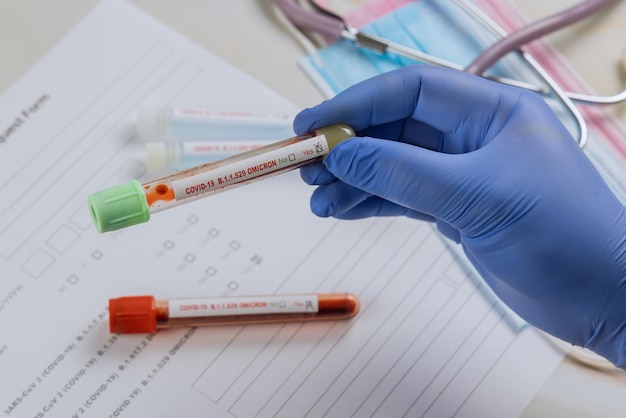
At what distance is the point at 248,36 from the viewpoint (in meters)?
0.82

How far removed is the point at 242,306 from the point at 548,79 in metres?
0.40

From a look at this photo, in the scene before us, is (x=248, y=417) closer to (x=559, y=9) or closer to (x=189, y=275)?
Result: (x=189, y=275)

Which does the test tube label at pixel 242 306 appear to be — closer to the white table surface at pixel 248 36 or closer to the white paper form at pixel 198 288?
the white paper form at pixel 198 288

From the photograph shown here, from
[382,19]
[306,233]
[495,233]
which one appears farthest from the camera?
[382,19]

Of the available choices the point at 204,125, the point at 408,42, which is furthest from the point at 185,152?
the point at 408,42

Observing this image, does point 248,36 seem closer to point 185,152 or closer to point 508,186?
point 185,152

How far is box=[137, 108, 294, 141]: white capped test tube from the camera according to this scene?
751mm

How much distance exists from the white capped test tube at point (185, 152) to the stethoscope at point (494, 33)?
163 millimetres

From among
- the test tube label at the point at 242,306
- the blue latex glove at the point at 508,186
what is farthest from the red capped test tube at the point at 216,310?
the blue latex glove at the point at 508,186

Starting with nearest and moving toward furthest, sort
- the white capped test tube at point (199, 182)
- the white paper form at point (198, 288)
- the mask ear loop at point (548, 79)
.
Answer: the white capped test tube at point (199, 182) < the white paper form at point (198, 288) < the mask ear loop at point (548, 79)

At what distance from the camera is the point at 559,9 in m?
0.86

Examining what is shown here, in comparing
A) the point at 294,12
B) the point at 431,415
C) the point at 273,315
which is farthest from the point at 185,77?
the point at 431,415

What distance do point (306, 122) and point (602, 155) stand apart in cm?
36

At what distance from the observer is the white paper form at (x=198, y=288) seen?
2.21 ft
